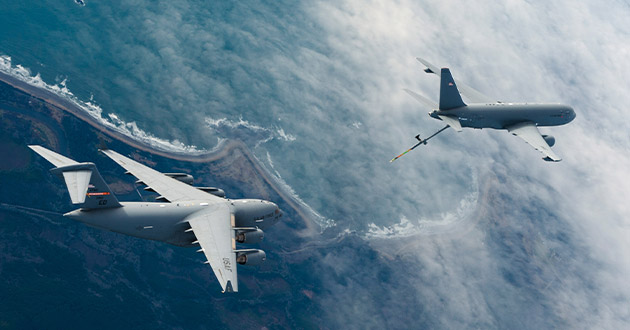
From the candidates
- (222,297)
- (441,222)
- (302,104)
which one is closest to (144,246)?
(222,297)

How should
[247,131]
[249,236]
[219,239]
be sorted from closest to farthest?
[219,239] < [249,236] < [247,131]

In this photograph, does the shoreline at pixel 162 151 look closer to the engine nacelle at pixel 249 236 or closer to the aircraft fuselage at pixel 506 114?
the aircraft fuselage at pixel 506 114

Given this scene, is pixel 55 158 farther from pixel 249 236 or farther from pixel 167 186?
pixel 249 236

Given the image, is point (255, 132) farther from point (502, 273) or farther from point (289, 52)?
point (502, 273)

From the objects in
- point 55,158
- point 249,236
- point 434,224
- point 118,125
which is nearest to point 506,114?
point 249,236

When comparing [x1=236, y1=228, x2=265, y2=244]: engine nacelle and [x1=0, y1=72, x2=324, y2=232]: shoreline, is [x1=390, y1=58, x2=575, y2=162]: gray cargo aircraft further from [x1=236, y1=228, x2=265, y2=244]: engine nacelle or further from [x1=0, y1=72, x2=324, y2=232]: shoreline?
[x1=0, y1=72, x2=324, y2=232]: shoreline

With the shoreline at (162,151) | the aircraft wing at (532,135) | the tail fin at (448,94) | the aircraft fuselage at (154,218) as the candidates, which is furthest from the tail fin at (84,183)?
the aircraft wing at (532,135)

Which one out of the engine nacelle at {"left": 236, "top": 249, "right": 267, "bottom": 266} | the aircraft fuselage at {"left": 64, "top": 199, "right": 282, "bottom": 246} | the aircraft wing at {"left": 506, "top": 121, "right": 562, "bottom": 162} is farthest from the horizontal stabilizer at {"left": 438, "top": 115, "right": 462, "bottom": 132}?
the engine nacelle at {"left": 236, "top": 249, "right": 267, "bottom": 266}
